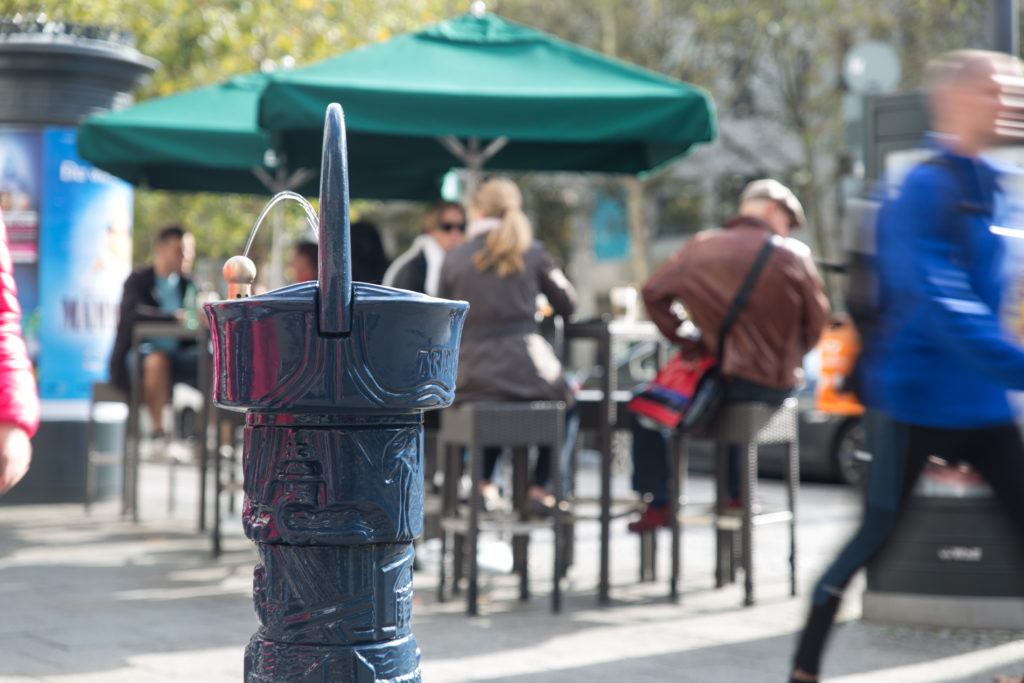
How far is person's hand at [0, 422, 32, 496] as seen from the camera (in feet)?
7.63

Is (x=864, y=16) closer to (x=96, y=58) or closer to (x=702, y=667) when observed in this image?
(x=96, y=58)

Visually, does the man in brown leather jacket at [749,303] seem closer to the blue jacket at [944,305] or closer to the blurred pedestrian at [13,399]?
the blue jacket at [944,305]

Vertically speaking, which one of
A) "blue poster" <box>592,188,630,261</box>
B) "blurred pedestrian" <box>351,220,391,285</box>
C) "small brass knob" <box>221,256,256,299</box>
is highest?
"blue poster" <box>592,188,630,261</box>

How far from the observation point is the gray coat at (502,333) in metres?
6.32

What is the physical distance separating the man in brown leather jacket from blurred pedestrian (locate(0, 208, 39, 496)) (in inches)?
170

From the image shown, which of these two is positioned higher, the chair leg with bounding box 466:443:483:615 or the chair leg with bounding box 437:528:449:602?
the chair leg with bounding box 466:443:483:615

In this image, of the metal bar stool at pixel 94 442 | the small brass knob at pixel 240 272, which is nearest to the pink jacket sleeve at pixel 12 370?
the small brass knob at pixel 240 272

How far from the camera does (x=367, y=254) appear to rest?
25.8 ft

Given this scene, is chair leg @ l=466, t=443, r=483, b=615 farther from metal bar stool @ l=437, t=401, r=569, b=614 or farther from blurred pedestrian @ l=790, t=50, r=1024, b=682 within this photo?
blurred pedestrian @ l=790, t=50, r=1024, b=682

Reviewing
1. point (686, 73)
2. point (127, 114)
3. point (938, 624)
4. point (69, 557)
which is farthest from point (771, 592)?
point (686, 73)

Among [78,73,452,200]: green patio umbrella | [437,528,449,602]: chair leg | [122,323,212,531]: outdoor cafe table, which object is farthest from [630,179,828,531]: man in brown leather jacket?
[78,73,452,200]: green patio umbrella

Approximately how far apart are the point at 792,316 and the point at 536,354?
1.28 metres

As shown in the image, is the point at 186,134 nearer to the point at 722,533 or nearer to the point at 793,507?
the point at 722,533

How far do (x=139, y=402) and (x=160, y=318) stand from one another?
646mm
